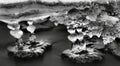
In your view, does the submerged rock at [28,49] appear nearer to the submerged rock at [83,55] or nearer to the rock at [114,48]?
the submerged rock at [83,55]

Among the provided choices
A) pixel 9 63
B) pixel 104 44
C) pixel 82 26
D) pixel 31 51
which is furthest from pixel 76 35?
pixel 9 63

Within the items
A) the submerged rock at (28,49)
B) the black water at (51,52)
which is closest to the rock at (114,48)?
the black water at (51,52)

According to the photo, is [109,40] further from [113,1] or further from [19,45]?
[19,45]

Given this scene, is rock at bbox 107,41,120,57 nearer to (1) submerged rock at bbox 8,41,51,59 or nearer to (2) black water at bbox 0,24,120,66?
(2) black water at bbox 0,24,120,66

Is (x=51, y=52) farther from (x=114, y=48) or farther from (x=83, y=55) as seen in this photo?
(x=114, y=48)

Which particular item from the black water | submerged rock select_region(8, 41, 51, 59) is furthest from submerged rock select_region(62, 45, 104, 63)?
submerged rock select_region(8, 41, 51, 59)

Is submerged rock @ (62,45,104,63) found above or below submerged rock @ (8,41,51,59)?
below
